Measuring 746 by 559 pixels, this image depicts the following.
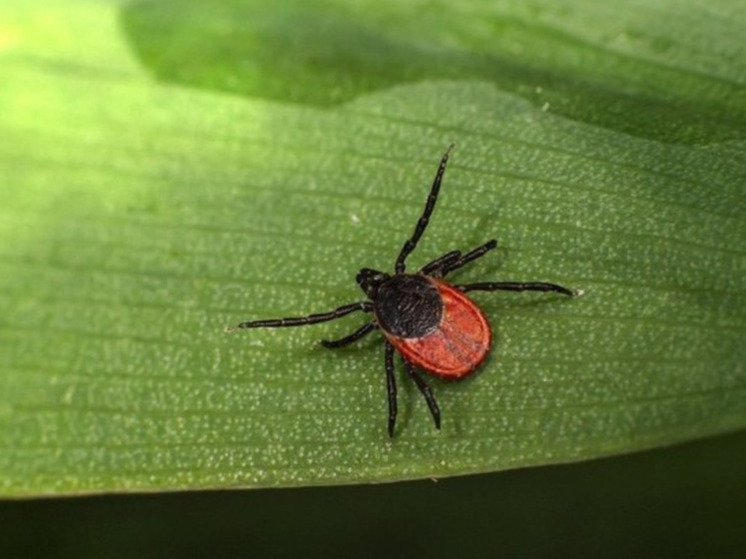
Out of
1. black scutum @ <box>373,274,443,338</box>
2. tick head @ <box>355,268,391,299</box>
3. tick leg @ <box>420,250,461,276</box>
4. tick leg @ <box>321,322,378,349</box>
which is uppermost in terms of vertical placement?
tick leg @ <box>420,250,461,276</box>

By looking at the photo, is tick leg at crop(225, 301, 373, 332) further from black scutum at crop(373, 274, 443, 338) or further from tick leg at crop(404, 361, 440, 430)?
tick leg at crop(404, 361, 440, 430)

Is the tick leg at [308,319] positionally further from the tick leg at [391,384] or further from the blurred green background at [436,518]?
the blurred green background at [436,518]

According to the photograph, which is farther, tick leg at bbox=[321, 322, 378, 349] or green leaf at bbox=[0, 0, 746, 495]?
tick leg at bbox=[321, 322, 378, 349]

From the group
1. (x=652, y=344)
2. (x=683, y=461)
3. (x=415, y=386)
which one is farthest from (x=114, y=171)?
(x=683, y=461)

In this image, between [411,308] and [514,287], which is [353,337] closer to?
[411,308]

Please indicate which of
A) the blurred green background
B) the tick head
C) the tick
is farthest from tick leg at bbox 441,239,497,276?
the blurred green background

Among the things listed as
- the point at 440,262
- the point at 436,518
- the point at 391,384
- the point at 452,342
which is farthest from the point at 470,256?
the point at 436,518
